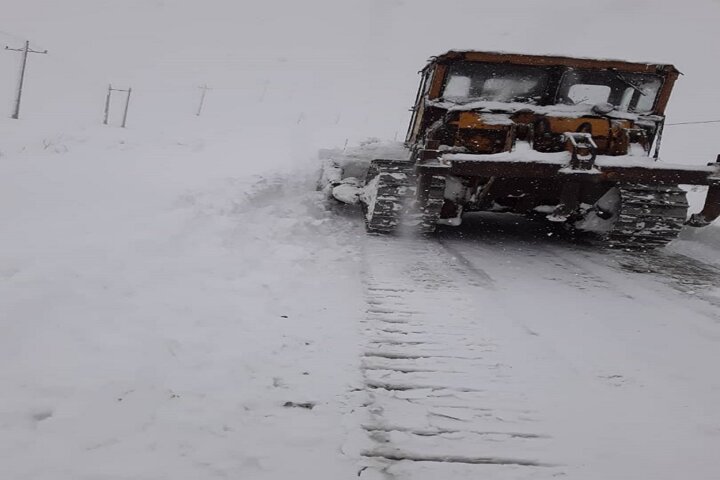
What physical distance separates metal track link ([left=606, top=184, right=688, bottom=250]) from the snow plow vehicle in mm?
12

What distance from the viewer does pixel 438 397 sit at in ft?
7.86

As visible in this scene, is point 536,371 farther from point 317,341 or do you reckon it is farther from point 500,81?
point 500,81

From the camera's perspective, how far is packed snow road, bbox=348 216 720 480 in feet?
6.50

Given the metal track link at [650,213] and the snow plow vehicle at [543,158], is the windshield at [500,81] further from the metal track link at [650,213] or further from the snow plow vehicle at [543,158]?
the metal track link at [650,213]

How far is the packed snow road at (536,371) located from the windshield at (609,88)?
278cm

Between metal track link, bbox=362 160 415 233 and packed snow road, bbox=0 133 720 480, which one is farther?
metal track link, bbox=362 160 415 233

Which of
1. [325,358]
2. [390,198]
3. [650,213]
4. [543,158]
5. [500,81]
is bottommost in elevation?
[325,358]

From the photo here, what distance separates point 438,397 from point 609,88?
5.85 m

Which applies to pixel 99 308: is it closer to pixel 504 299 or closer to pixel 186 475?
pixel 186 475

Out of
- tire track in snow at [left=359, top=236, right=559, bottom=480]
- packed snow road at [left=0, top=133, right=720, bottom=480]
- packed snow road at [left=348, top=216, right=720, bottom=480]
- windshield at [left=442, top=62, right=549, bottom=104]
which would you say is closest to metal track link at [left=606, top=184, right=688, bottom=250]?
packed snow road at [left=0, top=133, right=720, bottom=480]

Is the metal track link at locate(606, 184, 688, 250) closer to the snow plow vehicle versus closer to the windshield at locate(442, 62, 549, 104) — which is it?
the snow plow vehicle

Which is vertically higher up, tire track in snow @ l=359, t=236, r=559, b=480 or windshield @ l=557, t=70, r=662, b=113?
windshield @ l=557, t=70, r=662, b=113

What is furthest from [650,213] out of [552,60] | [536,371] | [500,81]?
[536,371]

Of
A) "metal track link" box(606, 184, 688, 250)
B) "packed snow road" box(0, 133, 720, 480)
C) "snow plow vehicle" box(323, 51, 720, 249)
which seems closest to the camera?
"packed snow road" box(0, 133, 720, 480)
